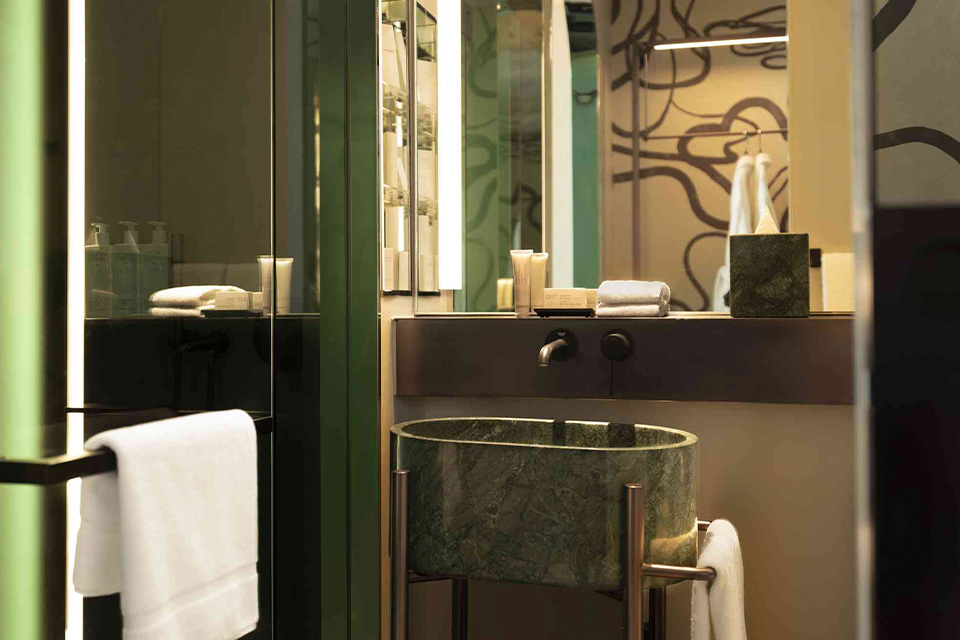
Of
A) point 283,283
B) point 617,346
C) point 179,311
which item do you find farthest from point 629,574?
point 179,311

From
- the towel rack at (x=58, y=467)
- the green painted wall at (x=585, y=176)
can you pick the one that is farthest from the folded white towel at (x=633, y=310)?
the towel rack at (x=58, y=467)

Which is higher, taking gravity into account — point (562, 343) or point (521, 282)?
point (521, 282)

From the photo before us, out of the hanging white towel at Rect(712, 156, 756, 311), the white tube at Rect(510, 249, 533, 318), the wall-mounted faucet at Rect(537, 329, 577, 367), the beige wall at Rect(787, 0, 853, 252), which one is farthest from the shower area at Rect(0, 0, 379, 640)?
the beige wall at Rect(787, 0, 853, 252)

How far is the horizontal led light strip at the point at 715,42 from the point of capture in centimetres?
189

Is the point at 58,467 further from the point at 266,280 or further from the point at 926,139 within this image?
the point at 926,139

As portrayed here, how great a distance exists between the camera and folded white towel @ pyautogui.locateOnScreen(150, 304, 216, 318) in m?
1.06

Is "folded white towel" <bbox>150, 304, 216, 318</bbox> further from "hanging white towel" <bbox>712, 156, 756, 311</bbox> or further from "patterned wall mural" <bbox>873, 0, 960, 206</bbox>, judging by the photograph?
"hanging white towel" <bbox>712, 156, 756, 311</bbox>

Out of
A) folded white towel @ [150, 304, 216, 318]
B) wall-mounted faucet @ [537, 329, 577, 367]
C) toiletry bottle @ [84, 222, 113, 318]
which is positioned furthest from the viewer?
wall-mounted faucet @ [537, 329, 577, 367]

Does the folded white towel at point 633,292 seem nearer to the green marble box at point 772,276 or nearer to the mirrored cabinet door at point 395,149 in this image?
the green marble box at point 772,276

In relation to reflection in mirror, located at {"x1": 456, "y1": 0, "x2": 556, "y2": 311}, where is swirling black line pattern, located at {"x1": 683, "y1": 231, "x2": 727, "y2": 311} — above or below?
below

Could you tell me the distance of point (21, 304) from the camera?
0.84m

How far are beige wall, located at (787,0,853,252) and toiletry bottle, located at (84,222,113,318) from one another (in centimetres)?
142

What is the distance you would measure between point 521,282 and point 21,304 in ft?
4.32

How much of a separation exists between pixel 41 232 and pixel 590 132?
4.55 ft
